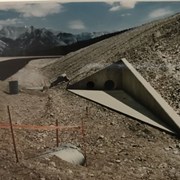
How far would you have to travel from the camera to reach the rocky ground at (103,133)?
9930 millimetres

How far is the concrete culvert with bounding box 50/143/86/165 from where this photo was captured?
416 inches

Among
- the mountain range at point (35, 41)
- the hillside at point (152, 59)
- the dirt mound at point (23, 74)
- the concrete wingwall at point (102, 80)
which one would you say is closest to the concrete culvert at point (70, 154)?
the hillside at point (152, 59)

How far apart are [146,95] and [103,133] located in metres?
3.24

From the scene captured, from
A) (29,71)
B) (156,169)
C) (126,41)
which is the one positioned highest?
(126,41)

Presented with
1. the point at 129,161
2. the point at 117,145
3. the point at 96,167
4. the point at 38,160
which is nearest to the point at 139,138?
the point at 117,145

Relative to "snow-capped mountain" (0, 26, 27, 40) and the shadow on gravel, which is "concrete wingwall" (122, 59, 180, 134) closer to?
the shadow on gravel

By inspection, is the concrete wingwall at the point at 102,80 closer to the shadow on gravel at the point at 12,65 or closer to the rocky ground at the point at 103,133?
the rocky ground at the point at 103,133

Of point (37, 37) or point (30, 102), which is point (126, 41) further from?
point (37, 37)

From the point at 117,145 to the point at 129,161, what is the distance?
3.98 ft

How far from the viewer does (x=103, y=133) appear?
13688 mm

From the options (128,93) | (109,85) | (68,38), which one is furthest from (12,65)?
(128,93)

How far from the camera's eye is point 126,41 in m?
24.4

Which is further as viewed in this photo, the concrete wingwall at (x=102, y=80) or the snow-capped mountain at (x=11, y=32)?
the snow-capped mountain at (x=11, y=32)

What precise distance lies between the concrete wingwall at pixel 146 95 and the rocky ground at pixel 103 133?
0.50 meters
